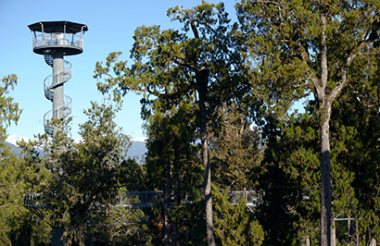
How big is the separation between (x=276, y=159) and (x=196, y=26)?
7.59 meters

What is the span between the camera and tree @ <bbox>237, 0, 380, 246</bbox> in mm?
14617

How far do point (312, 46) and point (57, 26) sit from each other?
24.8m

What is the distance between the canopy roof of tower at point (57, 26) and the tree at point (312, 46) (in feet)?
72.6

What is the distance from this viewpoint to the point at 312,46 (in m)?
15.8

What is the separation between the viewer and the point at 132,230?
40.2 m

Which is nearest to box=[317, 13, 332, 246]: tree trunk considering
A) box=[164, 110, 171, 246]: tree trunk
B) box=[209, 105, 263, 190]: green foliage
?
box=[164, 110, 171, 246]: tree trunk

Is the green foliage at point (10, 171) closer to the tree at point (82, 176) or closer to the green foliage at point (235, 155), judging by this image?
the tree at point (82, 176)

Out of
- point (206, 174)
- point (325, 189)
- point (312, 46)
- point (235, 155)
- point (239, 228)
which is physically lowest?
point (239, 228)

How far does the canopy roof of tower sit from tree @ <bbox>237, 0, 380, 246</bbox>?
22.1 meters

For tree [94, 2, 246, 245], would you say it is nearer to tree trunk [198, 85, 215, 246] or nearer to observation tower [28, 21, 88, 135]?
tree trunk [198, 85, 215, 246]

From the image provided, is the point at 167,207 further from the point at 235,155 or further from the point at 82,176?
the point at 235,155

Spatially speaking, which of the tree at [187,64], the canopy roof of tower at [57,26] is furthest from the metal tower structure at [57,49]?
the tree at [187,64]

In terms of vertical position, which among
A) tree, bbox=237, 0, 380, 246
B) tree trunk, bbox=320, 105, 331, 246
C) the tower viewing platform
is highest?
the tower viewing platform

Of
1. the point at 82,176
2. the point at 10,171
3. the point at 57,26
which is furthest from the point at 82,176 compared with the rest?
the point at 57,26
